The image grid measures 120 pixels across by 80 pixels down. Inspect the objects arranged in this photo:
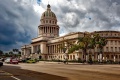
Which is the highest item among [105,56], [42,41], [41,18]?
[41,18]

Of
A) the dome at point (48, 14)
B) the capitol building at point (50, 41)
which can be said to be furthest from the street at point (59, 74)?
the dome at point (48, 14)

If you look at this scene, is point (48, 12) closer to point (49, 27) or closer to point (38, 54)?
point (49, 27)

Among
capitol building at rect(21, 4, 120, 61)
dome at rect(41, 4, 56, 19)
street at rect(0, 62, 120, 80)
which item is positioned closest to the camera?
street at rect(0, 62, 120, 80)

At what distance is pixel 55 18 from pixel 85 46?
9246 cm

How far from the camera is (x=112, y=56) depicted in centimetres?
13262

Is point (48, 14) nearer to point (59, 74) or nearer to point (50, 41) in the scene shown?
point (50, 41)

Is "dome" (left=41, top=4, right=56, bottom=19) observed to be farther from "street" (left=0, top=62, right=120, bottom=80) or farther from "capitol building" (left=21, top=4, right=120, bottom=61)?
"street" (left=0, top=62, right=120, bottom=80)

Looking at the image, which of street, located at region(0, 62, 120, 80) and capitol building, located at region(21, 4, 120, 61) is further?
capitol building, located at region(21, 4, 120, 61)

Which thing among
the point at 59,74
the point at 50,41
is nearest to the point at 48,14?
the point at 50,41

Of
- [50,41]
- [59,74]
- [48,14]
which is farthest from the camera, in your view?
[48,14]

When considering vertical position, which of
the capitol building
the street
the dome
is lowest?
the street

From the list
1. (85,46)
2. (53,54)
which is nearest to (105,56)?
(85,46)

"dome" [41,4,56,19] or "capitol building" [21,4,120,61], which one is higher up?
"dome" [41,4,56,19]

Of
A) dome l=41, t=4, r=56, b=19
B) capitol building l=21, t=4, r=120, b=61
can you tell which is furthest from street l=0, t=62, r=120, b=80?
dome l=41, t=4, r=56, b=19
